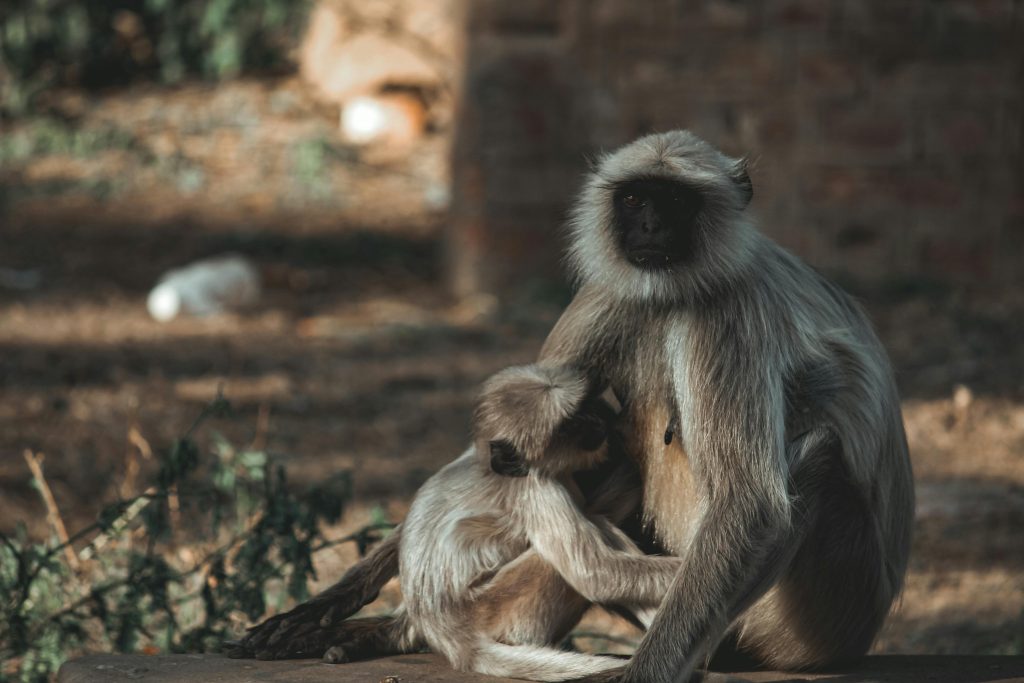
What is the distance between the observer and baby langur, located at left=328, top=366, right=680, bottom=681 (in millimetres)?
3342

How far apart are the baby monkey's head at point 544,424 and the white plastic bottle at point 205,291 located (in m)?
5.35

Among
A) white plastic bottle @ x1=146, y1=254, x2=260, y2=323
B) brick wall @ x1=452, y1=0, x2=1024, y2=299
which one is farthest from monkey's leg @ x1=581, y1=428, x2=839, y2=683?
white plastic bottle @ x1=146, y1=254, x2=260, y2=323

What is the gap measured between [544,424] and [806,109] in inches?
214

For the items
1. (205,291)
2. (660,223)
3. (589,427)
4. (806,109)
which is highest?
(806,109)

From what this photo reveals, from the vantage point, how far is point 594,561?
10.9 ft

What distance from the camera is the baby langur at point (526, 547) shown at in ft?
11.0

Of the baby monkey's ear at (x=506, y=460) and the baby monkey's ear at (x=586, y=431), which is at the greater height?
the baby monkey's ear at (x=586, y=431)

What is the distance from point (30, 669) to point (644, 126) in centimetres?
540

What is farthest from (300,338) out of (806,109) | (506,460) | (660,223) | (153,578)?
(660,223)

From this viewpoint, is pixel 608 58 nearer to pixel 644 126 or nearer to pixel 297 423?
pixel 644 126

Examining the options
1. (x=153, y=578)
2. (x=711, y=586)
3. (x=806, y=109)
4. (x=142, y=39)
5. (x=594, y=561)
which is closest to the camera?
(x=711, y=586)

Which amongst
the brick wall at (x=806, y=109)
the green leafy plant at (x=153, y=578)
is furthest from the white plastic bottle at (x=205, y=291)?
A: the green leafy plant at (x=153, y=578)

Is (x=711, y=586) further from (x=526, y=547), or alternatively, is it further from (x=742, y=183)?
(x=742, y=183)

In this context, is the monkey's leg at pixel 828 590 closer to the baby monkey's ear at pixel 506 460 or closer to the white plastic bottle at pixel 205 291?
→ the baby monkey's ear at pixel 506 460
